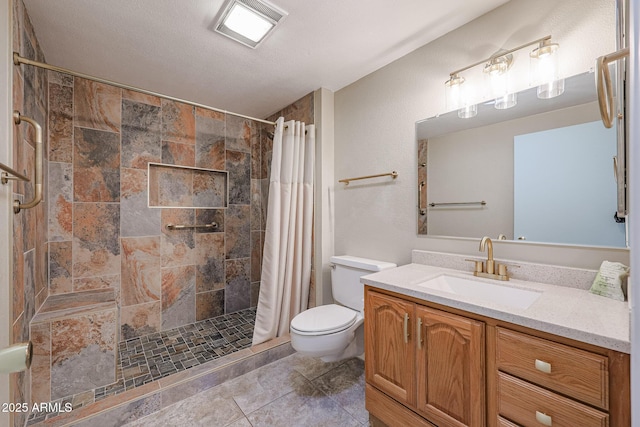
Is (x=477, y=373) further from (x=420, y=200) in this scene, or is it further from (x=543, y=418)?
(x=420, y=200)

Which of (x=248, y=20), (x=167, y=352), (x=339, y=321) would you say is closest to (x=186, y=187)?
(x=167, y=352)

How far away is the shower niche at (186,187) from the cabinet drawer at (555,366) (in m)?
2.64

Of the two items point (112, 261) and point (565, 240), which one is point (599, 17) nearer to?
point (565, 240)

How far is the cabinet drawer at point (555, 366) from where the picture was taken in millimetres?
806

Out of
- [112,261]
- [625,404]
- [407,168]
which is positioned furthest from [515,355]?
[112,261]

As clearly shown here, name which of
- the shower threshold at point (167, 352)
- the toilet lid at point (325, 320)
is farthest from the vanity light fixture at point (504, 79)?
the shower threshold at point (167, 352)

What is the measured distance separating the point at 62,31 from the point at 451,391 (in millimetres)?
2815

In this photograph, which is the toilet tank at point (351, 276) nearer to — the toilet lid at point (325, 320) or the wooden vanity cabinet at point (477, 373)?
the toilet lid at point (325, 320)

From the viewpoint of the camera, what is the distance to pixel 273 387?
1.77 metres

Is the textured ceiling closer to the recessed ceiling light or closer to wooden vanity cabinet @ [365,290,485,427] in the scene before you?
the recessed ceiling light

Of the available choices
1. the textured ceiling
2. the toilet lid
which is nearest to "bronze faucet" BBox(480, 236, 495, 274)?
the toilet lid

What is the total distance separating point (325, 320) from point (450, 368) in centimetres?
82

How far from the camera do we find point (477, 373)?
1.04 meters

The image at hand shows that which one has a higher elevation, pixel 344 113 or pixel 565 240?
pixel 344 113
